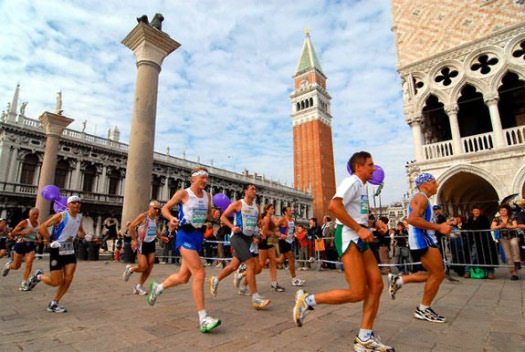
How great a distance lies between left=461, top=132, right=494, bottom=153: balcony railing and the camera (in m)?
12.6

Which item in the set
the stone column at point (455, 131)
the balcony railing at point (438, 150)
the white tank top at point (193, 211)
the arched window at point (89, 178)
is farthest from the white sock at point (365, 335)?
the arched window at point (89, 178)

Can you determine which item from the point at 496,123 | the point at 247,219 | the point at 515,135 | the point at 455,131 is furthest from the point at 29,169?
the point at 515,135

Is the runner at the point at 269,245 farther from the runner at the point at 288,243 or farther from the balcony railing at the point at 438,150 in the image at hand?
the balcony railing at the point at 438,150

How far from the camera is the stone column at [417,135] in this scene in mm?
14094

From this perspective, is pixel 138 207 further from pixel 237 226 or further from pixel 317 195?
pixel 317 195

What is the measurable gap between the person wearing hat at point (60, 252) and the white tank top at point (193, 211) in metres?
2.01

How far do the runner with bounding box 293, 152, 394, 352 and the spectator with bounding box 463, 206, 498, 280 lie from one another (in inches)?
242

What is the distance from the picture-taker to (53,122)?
53.6 ft

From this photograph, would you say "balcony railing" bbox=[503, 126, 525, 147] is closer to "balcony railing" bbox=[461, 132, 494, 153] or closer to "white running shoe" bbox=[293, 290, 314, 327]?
"balcony railing" bbox=[461, 132, 494, 153]

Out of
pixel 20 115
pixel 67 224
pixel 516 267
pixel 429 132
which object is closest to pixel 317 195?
pixel 429 132

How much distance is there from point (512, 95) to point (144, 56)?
17.8m

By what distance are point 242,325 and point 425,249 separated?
2566 mm

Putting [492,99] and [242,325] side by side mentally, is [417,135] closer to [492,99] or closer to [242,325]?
[492,99]

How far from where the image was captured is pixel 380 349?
2.51m
